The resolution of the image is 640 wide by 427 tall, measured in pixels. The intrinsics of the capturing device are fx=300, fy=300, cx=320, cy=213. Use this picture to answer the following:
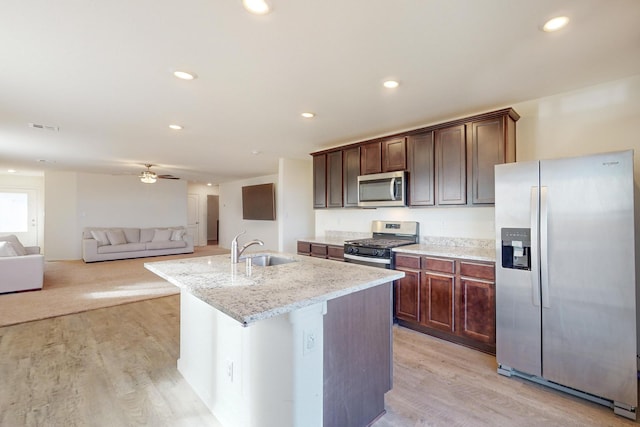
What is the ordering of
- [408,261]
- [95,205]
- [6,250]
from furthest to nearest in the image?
[95,205] → [6,250] → [408,261]

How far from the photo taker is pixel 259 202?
866 cm

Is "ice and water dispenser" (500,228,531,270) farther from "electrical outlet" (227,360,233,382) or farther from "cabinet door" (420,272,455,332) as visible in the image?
"electrical outlet" (227,360,233,382)

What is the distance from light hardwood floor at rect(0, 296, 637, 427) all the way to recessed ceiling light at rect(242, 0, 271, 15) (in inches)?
96.3

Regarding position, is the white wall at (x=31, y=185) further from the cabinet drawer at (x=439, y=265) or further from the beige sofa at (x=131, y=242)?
the cabinet drawer at (x=439, y=265)

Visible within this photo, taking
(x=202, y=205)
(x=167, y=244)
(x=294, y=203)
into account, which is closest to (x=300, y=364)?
(x=294, y=203)

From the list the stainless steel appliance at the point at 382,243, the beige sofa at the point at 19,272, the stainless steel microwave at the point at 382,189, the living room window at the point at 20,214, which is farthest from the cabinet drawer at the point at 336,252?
the living room window at the point at 20,214

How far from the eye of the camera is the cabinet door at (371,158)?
3.94 metres

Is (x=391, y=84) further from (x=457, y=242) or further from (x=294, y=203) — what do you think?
(x=294, y=203)

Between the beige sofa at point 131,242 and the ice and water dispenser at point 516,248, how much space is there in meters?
8.65

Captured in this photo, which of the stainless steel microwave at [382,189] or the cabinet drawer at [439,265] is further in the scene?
the stainless steel microwave at [382,189]

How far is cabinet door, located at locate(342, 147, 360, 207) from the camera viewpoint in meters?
4.22

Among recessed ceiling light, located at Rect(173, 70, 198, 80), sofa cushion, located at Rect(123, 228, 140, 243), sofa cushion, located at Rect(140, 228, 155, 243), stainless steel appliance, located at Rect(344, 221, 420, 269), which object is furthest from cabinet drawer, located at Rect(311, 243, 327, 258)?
sofa cushion, located at Rect(123, 228, 140, 243)

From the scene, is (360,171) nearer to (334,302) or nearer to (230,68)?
(230,68)

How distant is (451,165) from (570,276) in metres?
1.53
